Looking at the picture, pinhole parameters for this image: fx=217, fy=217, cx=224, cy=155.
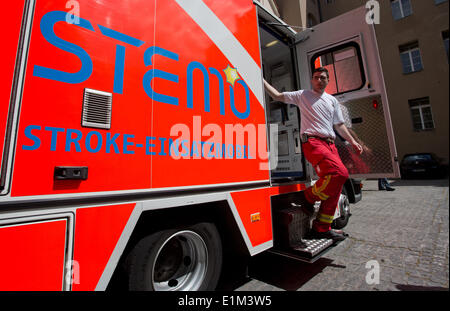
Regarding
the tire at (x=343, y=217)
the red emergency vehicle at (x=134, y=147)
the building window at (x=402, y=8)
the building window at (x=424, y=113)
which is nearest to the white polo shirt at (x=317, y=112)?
the red emergency vehicle at (x=134, y=147)

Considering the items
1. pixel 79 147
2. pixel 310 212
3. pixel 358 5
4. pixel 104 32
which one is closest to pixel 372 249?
pixel 310 212

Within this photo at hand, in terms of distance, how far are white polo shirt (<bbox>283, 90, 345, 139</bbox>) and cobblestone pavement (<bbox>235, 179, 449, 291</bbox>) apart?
116 cm

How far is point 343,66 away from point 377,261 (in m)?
2.80

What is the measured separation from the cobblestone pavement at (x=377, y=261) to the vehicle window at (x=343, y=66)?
Answer: 163cm

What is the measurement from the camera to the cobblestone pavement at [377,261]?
88.6 inches

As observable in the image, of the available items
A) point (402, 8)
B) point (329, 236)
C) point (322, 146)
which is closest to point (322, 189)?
point (322, 146)

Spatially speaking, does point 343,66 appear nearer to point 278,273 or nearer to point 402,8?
point 402,8

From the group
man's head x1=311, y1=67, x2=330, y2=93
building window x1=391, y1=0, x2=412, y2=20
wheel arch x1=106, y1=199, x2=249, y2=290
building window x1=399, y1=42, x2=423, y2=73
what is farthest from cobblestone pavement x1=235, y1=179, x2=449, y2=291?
building window x1=391, y1=0, x2=412, y2=20

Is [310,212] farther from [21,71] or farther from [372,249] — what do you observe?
[21,71]

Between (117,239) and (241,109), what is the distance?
1569 millimetres

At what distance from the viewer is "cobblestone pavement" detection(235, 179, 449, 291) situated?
2.25m

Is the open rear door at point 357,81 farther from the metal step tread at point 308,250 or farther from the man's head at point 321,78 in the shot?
the metal step tread at point 308,250

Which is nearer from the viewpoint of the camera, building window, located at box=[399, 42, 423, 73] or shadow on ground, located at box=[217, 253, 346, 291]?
building window, located at box=[399, 42, 423, 73]

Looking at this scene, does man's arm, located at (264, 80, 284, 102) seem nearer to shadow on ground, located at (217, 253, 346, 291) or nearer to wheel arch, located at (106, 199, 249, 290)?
wheel arch, located at (106, 199, 249, 290)
